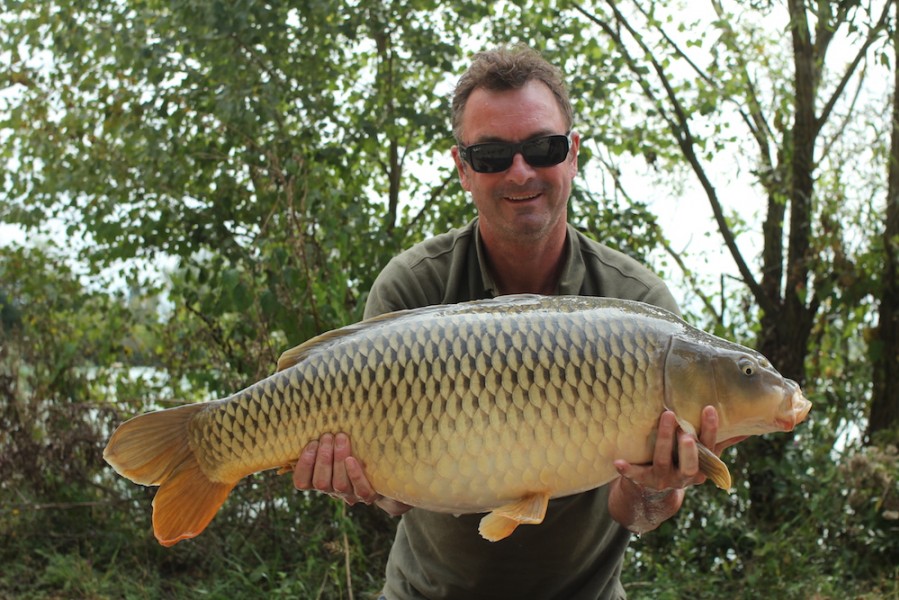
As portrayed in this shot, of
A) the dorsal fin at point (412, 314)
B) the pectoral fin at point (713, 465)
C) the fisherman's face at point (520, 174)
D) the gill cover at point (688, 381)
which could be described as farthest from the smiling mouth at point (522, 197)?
the pectoral fin at point (713, 465)

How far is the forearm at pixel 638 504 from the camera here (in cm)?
155

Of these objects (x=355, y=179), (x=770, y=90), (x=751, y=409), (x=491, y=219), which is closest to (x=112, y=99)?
(x=355, y=179)

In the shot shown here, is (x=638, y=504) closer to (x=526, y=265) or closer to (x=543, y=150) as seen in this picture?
(x=526, y=265)

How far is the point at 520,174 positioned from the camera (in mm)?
1741

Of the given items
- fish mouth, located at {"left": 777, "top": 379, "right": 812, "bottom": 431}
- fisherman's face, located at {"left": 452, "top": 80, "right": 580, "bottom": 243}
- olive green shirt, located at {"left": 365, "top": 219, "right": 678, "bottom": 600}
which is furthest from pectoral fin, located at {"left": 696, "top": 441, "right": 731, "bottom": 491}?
fisherman's face, located at {"left": 452, "top": 80, "right": 580, "bottom": 243}

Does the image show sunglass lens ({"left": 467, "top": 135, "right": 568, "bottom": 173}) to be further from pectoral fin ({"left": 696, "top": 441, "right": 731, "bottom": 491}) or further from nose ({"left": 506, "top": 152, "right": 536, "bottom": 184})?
pectoral fin ({"left": 696, "top": 441, "right": 731, "bottom": 491})

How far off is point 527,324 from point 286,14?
224 centimetres

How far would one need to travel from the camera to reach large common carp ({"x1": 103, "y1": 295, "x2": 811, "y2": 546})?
1.34m

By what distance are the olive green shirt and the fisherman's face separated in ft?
0.36

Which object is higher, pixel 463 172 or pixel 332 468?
pixel 463 172

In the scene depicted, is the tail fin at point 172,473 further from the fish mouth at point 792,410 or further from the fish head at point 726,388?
the fish mouth at point 792,410

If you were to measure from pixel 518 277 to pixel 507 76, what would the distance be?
0.38m

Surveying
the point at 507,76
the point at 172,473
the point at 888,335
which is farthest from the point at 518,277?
the point at 888,335

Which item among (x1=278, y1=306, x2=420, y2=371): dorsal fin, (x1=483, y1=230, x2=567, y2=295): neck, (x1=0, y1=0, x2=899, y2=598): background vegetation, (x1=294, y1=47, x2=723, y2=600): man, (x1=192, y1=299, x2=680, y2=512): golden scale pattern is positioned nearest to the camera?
(x1=192, y1=299, x2=680, y2=512): golden scale pattern
